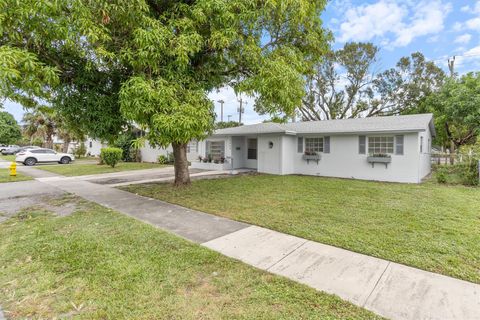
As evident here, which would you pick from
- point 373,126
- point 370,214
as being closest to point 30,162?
point 370,214

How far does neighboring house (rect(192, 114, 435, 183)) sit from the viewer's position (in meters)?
10.3

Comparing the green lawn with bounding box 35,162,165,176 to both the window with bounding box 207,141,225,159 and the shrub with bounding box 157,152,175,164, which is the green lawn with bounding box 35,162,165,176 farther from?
the window with bounding box 207,141,225,159

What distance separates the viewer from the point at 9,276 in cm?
302

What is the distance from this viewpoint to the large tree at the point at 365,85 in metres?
22.2

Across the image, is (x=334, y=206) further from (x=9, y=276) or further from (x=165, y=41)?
(x=9, y=276)

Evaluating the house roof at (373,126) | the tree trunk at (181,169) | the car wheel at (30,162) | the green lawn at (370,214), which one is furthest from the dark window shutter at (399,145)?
the car wheel at (30,162)

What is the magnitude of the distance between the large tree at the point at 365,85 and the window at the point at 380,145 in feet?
39.8

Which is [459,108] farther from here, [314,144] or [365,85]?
[365,85]

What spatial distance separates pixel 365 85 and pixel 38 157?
3022cm

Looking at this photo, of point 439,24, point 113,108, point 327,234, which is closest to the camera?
point 327,234

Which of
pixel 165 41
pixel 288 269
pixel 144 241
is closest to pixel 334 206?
pixel 288 269

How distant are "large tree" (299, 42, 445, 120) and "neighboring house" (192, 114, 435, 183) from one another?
10840 millimetres

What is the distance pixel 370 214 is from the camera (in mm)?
5609

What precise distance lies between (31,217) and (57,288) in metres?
3.85
